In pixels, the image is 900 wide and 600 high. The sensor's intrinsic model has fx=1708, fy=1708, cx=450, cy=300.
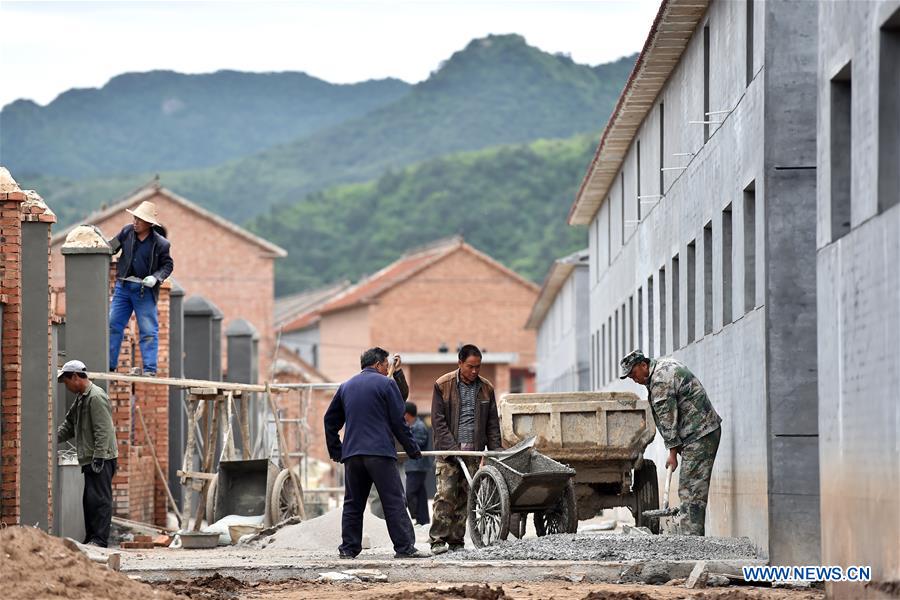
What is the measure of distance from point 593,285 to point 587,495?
28.1m

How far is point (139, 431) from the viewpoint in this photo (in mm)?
24047

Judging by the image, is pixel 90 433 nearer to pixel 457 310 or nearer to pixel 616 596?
pixel 616 596

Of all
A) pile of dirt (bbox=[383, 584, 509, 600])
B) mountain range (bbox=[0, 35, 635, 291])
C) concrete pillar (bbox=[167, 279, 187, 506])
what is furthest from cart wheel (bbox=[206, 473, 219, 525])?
mountain range (bbox=[0, 35, 635, 291])

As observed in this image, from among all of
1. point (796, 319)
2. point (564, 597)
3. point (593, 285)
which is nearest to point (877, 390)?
point (564, 597)

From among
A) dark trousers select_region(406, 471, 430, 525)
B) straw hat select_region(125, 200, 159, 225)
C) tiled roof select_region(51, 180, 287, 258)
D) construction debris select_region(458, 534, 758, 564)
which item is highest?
tiled roof select_region(51, 180, 287, 258)

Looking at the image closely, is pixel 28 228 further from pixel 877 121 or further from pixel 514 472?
pixel 877 121

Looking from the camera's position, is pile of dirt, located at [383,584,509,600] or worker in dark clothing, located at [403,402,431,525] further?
worker in dark clothing, located at [403,402,431,525]

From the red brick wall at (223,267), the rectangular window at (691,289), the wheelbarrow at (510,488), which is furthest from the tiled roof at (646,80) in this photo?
the red brick wall at (223,267)

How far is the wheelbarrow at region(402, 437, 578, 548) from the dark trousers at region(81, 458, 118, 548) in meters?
4.43

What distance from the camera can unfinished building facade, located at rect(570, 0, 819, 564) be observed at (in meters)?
15.1

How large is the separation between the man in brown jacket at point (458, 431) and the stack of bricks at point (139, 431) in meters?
6.74

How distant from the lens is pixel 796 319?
15117 millimetres

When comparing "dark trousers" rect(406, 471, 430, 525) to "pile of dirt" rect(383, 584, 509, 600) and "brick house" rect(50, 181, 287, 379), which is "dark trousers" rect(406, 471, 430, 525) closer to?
"pile of dirt" rect(383, 584, 509, 600)

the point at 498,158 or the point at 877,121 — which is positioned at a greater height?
the point at 498,158
